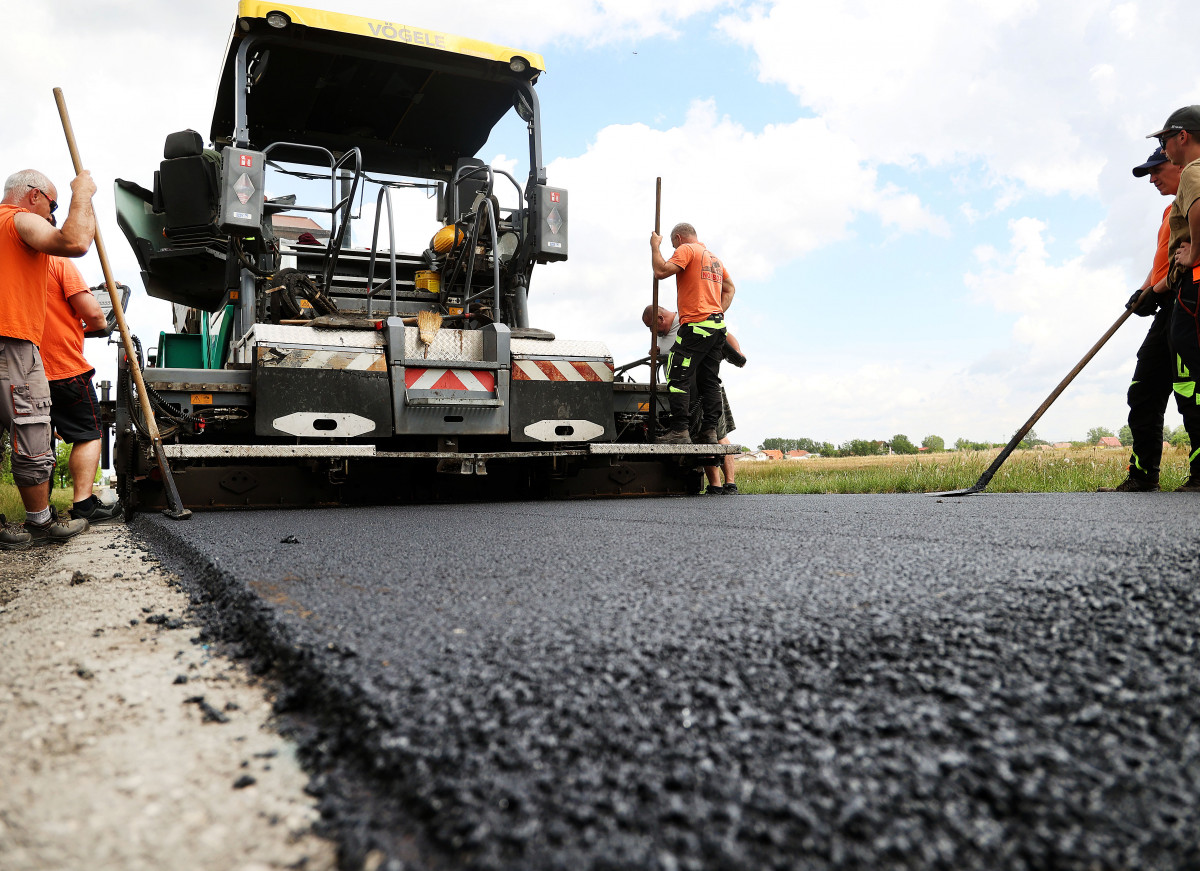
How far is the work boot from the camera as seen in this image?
13.7 feet

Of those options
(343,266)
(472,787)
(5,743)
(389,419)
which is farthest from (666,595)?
Result: (343,266)

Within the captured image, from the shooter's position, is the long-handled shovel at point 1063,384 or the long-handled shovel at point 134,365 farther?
the long-handled shovel at point 1063,384

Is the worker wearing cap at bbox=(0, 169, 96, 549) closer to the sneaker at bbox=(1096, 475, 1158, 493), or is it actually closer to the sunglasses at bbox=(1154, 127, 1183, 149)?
the sunglasses at bbox=(1154, 127, 1183, 149)

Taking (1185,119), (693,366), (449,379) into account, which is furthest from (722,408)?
(1185,119)

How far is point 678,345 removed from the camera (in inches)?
215

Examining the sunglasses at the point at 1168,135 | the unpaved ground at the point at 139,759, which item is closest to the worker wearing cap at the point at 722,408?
the sunglasses at the point at 1168,135

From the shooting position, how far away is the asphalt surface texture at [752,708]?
65 centimetres

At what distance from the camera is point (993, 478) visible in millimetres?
6387

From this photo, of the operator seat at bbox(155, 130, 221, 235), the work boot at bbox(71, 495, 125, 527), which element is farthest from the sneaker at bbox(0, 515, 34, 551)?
the operator seat at bbox(155, 130, 221, 235)

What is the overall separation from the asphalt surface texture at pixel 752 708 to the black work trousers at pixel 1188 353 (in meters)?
2.77

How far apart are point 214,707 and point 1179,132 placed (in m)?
4.81

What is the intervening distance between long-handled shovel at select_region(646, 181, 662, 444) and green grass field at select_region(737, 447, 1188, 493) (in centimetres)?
221

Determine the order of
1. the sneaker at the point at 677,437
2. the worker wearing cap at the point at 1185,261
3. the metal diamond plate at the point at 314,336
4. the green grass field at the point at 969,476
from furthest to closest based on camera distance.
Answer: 1. the green grass field at the point at 969,476
2. the sneaker at the point at 677,437
3. the metal diamond plate at the point at 314,336
4. the worker wearing cap at the point at 1185,261

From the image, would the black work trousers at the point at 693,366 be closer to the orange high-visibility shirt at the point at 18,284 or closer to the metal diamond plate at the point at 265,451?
the metal diamond plate at the point at 265,451
